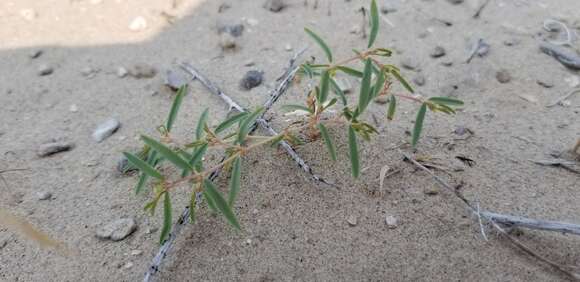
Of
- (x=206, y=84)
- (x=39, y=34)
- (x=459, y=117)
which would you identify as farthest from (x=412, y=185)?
(x=39, y=34)

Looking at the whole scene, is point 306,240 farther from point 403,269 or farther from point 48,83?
point 48,83

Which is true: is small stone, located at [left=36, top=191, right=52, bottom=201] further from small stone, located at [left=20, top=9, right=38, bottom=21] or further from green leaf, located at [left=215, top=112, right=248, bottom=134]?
small stone, located at [left=20, top=9, right=38, bottom=21]

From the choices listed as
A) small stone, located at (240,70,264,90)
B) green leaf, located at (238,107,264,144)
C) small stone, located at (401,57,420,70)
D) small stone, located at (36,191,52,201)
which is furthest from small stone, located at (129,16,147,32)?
green leaf, located at (238,107,264,144)

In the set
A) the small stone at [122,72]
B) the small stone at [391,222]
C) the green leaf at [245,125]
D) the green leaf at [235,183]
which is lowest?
the small stone at [122,72]

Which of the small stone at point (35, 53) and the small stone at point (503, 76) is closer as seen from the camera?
the small stone at point (503, 76)

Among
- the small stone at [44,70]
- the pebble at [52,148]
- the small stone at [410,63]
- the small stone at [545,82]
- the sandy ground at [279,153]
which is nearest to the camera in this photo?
the sandy ground at [279,153]

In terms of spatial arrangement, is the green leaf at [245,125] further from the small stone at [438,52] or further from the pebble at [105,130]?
the small stone at [438,52]

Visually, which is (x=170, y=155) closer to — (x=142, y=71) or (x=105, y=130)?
(x=105, y=130)

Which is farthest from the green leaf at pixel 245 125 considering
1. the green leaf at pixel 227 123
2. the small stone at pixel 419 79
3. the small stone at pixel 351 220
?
the small stone at pixel 419 79
